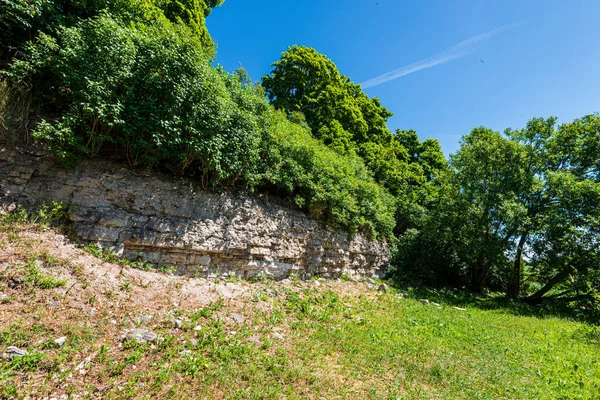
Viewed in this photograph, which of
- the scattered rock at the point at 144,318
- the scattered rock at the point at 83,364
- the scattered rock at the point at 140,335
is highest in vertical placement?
the scattered rock at the point at 144,318

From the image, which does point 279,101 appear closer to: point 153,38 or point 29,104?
point 153,38

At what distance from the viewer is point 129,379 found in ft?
9.98

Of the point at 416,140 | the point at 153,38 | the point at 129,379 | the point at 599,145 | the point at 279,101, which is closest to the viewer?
the point at 129,379

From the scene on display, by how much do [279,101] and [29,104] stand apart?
1591 centimetres

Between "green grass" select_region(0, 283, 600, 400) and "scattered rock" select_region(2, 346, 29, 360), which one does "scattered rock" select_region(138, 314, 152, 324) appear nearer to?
"green grass" select_region(0, 283, 600, 400)

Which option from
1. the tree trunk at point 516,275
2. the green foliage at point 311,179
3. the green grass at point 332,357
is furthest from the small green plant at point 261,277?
the tree trunk at point 516,275

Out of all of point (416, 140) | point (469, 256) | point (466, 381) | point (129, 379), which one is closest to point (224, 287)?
point (129, 379)

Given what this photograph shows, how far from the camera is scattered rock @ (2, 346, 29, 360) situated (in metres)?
2.78

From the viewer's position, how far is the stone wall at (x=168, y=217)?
504 cm

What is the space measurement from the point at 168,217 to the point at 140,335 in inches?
117

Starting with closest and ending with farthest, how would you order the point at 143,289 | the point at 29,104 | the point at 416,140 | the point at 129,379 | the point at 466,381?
1. the point at 129,379
2. the point at 466,381
3. the point at 143,289
4. the point at 29,104
5. the point at 416,140

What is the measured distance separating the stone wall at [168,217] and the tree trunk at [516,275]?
11687mm

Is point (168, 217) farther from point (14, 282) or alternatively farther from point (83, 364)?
point (83, 364)

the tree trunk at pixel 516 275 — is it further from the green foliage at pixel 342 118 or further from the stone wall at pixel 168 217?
the stone wall at pixel 168 217
